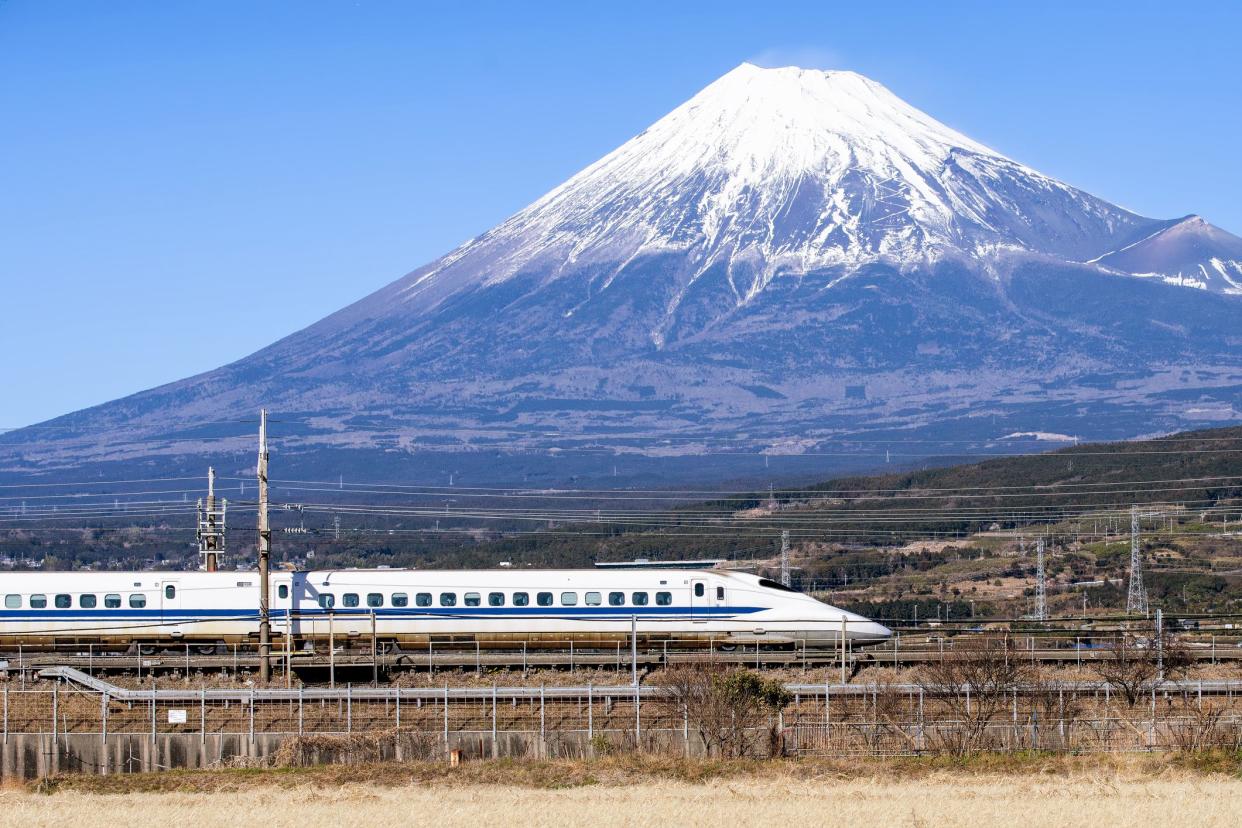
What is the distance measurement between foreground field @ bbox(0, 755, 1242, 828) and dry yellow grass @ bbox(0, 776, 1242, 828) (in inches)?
1.6

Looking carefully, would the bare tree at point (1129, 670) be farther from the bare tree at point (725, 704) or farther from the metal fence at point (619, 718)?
the bare tree at point (725, 704)

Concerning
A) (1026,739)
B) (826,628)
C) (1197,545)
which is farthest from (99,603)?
(1197,545)

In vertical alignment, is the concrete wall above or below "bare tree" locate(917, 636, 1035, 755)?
below

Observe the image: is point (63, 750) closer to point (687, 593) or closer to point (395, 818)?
point (395, 818)

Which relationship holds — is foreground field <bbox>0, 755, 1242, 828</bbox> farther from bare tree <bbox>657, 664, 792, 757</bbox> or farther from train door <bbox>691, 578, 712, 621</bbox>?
train door <bbox>691, 578, 712, 621</bbox>

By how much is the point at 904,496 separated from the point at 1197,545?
49.9 metres

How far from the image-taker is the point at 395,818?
4025 cm

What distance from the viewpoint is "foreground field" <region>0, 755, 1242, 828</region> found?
39906 mm

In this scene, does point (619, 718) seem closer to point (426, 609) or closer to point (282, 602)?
point (426, 609)

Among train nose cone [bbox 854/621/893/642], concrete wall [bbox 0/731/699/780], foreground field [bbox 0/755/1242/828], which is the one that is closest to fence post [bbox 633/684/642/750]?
concrete wall [bbox 0/731/699/780]

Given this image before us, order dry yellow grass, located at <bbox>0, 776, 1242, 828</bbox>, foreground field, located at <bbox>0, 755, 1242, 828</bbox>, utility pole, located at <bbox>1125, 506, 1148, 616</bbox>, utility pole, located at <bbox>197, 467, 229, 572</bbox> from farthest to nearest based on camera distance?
1. utility pole, located at <bbox>1125, 506, 1148, 616</bbox>
2. utility pole, located at <bbox>197, 467, 229, 572</bbox>
3. foreground field, located at <bbox>0, 755, 1242, 828</bbox>
4. dry yellow grass, located at <bbox>0, 776, 1242, 828</bbox>

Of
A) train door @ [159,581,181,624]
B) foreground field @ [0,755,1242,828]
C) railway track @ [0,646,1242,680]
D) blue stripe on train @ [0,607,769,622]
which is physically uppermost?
train door @ [159,581,181,624]

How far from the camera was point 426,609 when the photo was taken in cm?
6338

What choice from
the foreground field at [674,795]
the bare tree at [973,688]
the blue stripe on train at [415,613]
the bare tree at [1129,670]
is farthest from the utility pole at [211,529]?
the bare tree at [1129,670]
